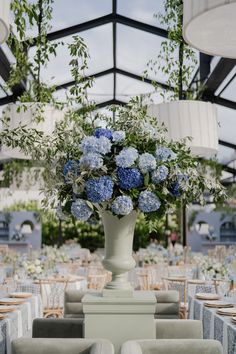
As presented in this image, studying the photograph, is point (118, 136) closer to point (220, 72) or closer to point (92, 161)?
point (92, 161)

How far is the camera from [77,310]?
202 inches

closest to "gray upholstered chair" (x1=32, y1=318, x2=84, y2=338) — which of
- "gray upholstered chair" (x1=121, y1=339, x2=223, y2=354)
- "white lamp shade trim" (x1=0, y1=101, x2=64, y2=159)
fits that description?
"gray upholstered chair" (x1=121, y1=339, x2=223, y2=354)

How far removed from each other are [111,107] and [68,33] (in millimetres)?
6324

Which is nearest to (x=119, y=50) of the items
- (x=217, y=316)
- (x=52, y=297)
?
(x=52, y=297)

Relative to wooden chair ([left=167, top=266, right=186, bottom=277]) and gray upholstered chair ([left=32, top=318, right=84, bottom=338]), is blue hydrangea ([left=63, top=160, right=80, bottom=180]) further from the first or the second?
wooden chair ([left=167, top=266, right=186, bottom=277])

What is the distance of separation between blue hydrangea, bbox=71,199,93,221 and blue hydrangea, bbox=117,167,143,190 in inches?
8.8

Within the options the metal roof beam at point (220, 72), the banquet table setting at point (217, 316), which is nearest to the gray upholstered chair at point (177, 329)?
the banquet table setting at point (217, 316)

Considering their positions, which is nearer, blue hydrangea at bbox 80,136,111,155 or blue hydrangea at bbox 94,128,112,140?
blue hydrangea at bbox 80,136,111,155

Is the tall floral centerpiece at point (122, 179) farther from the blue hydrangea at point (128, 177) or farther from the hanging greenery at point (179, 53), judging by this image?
the hanging greenery at point (179, 53)

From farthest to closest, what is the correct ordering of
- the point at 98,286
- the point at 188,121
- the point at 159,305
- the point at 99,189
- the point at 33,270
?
the point at 98,286
the point at 33,270
the point at 159,305
the point at 188,121
the point at 99,189

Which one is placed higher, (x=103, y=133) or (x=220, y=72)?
(x=220, y=72)

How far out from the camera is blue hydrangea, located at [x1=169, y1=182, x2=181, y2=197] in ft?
10.6

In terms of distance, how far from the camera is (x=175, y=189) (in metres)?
3.24

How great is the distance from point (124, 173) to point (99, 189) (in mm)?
177
